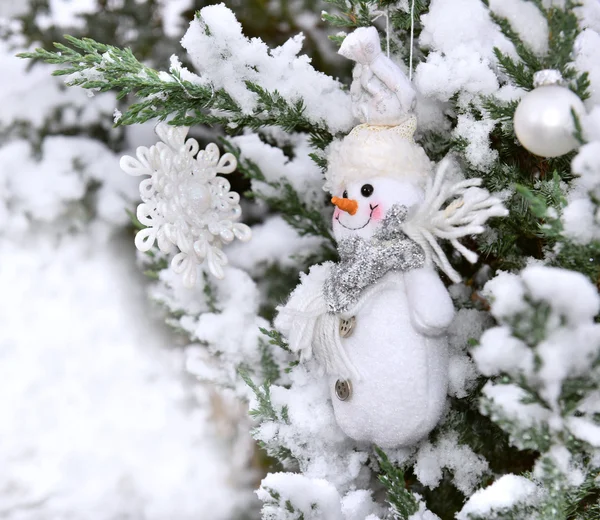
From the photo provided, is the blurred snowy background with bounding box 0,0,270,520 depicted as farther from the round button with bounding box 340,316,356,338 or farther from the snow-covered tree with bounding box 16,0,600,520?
the round button with bounding box 340,316,356,338

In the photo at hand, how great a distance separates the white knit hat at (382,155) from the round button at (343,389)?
0.82ft

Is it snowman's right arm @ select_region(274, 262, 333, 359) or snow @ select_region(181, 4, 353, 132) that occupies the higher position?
snow @ select_region(181, 4, 353, 132)

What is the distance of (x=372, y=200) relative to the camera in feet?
2.52

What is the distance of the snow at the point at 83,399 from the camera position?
158cm

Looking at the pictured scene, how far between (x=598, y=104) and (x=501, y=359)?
314 mm

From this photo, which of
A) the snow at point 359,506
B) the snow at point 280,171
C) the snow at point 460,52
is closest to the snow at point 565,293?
the snow at point 460,52

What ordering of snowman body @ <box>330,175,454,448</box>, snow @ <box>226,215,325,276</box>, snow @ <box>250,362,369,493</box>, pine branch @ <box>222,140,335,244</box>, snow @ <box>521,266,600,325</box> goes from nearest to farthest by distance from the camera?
snow @ <box>521,266,600,325</box>, snowman body @ <box>330,175,454,448</box>, snow @ <box>250,362,369,493</box>, pine branch @ <box>222,140,335,244</box>, snow @ <box>226,215,325,276</box>

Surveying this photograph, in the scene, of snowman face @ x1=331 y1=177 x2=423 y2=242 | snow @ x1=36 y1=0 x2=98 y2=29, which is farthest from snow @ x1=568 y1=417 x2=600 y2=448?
snow @ x1=36 y1=0 x2=98 y2=29

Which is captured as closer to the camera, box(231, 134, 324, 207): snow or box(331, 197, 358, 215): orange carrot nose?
box(331, 197, 358, 215): orange carrot nose

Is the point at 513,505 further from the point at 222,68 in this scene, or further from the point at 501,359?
the point at 222,68

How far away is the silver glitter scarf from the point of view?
754mm

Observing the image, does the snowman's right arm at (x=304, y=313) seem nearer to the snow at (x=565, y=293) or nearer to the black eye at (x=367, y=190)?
the black eye at (x=367, y=190)

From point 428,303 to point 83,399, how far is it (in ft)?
3.87

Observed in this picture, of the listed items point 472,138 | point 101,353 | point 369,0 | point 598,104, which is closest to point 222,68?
point 369,0
